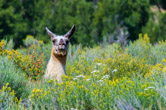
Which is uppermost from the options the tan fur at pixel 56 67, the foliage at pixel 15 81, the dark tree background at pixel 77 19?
the dark tree background at pixel 77 19

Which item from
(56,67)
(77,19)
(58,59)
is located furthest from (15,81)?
(77,19)

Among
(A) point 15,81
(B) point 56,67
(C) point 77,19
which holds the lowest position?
(A) point 15,81

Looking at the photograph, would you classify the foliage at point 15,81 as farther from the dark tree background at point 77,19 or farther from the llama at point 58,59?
the dark tree background at point 77,19

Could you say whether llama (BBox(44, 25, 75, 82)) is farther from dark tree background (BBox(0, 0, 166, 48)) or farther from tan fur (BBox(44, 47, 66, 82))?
dark tree background (BBox(0, 0, 166, 48))

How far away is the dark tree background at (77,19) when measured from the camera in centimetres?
3256

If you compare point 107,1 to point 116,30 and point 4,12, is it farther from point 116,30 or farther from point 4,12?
point 4,12

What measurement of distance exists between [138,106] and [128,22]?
36.9 meters

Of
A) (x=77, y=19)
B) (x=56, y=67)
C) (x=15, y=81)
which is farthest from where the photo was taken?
(x=77, y=19)

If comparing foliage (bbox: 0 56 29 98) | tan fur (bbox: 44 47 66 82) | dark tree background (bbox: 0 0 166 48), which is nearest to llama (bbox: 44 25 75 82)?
tan fur (bbox: 44 47 66 82)

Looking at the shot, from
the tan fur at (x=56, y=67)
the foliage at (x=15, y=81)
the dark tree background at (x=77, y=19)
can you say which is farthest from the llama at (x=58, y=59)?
the dark tree background at (x=77, y=19)

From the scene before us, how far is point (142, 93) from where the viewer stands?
516 centimetres

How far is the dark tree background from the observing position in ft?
107

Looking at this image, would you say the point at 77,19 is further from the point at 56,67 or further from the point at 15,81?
the point at 15,81

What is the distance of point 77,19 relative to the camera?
34.9m
